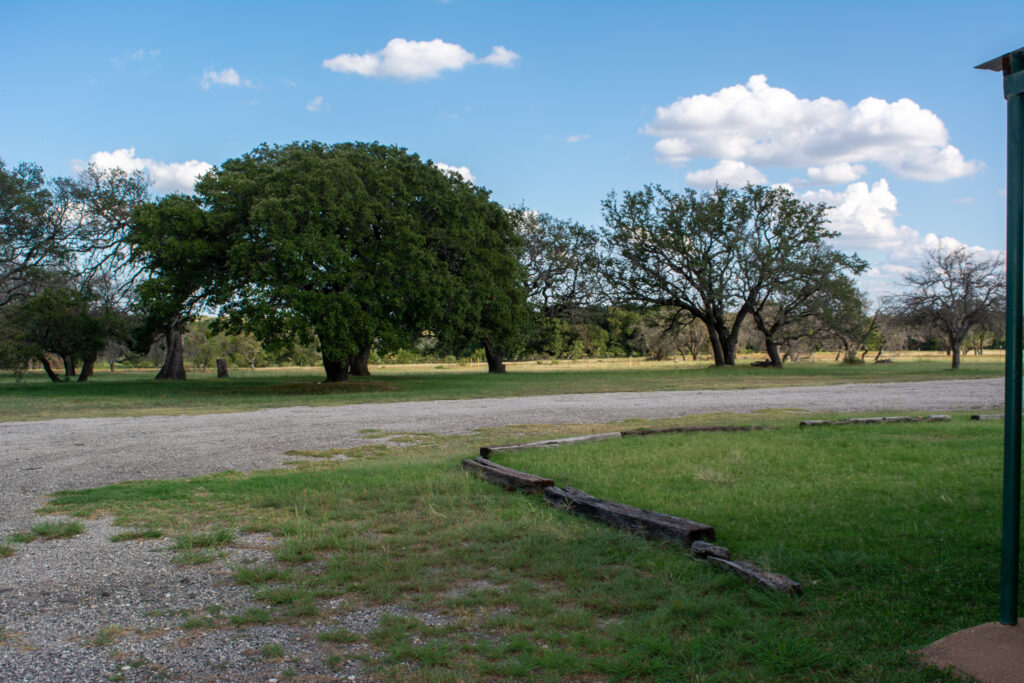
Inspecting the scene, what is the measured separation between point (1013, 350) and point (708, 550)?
2.27 m

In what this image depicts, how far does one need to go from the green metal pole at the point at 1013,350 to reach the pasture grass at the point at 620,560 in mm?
410

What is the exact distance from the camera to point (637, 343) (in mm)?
73750

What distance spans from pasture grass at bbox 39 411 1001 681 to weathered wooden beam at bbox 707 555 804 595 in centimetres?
10

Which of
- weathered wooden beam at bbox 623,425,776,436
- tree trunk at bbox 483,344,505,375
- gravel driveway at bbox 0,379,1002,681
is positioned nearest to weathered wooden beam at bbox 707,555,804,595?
gravel driveway at bbox 0,379,1002,681

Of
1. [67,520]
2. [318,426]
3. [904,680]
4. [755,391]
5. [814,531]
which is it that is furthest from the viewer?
[755,391]

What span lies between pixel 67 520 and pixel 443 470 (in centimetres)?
377

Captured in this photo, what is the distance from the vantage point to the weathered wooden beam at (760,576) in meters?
4.22

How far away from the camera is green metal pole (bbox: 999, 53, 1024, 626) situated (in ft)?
11.0

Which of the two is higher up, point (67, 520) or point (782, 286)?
point (782, 286)

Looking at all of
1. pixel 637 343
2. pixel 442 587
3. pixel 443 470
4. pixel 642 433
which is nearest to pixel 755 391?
pixel 642 433

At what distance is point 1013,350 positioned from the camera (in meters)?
3.37

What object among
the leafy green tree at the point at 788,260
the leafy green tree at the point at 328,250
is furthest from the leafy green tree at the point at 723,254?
the leafy green tree at the point at 328,250

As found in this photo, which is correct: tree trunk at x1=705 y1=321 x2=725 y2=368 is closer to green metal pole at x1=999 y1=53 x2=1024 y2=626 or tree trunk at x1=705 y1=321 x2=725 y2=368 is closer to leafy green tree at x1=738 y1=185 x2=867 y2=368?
leafy green tree at x1=738 y1=185 x2=867 y2=368

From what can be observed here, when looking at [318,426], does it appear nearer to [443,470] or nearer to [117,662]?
[443,470]
